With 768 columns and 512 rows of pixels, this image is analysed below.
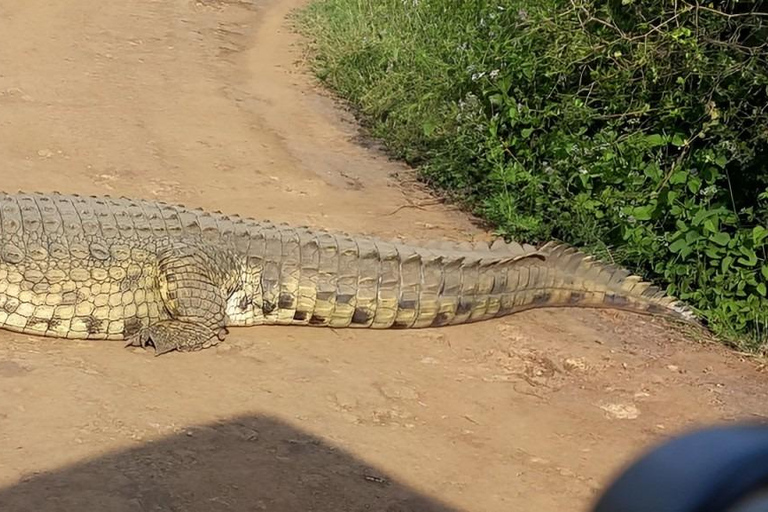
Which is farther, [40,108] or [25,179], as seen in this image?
[40,108]

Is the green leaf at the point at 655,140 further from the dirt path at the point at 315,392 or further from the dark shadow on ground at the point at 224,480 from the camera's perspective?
the dark shadow on ground at the point at 224,480

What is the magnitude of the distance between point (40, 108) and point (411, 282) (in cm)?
467

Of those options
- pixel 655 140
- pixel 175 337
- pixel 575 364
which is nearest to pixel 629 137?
pixel 655 140

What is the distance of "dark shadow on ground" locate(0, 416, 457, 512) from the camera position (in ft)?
12.1

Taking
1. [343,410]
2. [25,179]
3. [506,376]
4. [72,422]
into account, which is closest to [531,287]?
[506,376]

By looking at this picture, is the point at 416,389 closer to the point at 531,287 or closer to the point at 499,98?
the point at 531,287

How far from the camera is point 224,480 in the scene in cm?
396

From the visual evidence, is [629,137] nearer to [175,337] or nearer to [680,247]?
[680,247]

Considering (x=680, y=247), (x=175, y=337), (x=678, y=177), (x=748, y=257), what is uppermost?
(x=678, y=177)

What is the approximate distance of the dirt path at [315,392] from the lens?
3.99m

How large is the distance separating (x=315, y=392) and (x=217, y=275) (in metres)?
1.00

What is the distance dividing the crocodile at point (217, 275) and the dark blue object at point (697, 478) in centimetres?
397

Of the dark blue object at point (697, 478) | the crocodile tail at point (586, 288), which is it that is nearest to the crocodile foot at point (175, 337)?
the crocodile tail at point (586, 288)

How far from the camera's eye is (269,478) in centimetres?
402
